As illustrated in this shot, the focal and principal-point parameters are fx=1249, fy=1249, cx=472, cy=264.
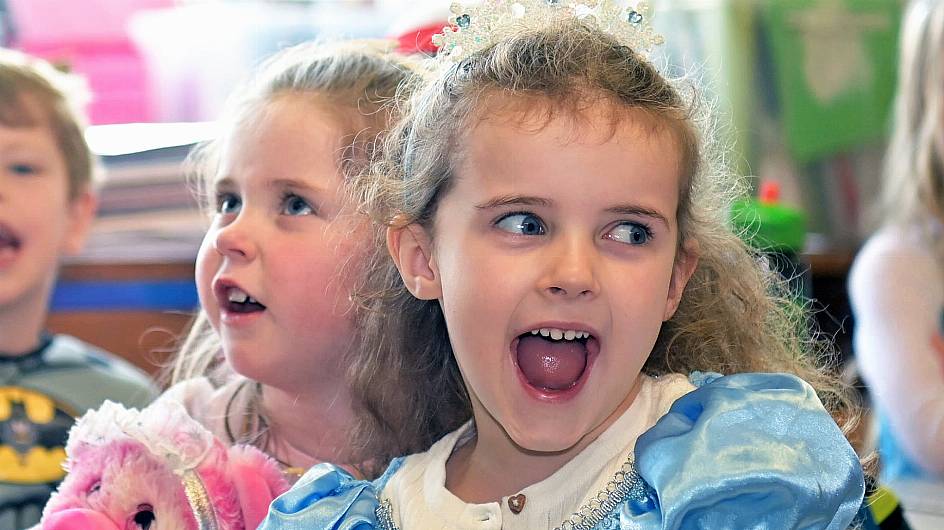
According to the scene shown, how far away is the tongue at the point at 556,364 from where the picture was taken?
3.14 ft

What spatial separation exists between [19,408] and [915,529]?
3.61 ft

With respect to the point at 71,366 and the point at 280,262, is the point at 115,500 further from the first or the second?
the point at 71,366

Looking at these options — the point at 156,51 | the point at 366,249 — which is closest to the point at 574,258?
the point at 366,249

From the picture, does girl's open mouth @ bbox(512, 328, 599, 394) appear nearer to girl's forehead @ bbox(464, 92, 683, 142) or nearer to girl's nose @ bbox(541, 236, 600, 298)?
girl's nose @ bbox(541, 236, 600, 298)

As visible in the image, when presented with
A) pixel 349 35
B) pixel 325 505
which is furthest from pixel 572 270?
pixel 349 35

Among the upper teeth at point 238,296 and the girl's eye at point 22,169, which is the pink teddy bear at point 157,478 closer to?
the upper teeth at point 238,296

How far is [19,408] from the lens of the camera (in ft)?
5.31

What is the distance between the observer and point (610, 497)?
950 mm

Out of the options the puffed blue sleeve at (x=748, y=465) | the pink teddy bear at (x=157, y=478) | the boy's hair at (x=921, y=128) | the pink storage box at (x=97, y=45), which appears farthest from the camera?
the pink storage box at (x=97, y=45)

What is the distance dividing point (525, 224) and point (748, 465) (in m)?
0.24

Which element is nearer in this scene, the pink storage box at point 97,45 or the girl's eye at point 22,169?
the girl's eye at point 22,169

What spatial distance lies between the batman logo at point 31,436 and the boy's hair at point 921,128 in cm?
125

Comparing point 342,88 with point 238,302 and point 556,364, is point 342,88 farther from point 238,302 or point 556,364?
point 556,364

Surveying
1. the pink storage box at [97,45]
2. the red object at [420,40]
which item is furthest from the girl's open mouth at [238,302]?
the pink storage box at [97,45]
